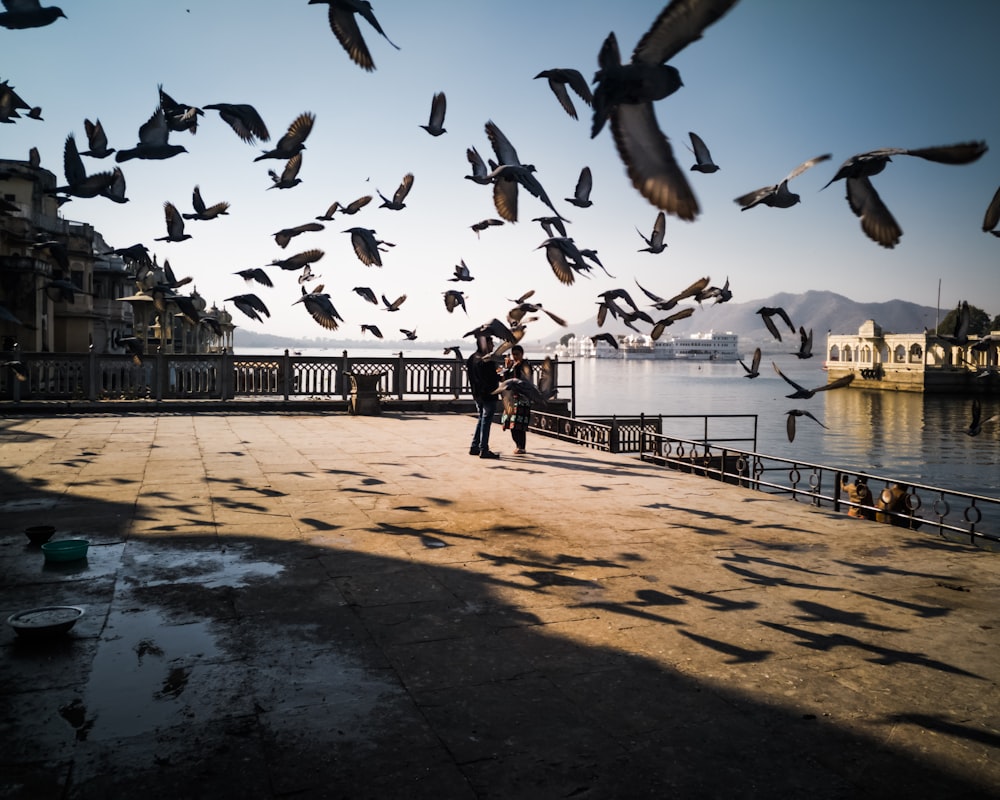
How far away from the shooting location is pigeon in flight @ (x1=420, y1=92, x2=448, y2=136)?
8742 millimetres

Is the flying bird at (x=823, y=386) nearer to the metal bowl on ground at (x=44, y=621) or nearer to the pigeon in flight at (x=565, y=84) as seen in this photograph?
the pigeon in flight at (x=565, y=84)

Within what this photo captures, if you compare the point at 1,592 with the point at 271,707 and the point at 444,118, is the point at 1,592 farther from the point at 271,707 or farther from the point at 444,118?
the point at 444,118

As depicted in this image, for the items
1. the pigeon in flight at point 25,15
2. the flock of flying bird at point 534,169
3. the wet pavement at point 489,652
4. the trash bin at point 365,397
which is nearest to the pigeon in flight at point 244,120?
the flock of flying bird at point 534,169

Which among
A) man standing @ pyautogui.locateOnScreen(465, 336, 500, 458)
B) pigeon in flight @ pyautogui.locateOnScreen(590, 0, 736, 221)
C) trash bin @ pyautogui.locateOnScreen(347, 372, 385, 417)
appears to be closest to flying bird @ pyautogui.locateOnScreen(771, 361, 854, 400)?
pigeon in flight @ pyautogui.locateOnScreen(590, 0, 736, 221)

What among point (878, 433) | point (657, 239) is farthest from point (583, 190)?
point (878, 433)

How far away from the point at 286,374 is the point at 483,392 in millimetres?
11350

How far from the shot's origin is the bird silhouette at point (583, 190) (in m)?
8.79

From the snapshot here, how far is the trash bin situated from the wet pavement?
481 inches

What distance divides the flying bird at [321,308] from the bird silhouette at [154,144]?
325 centimetres

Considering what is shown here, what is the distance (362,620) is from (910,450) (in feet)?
184

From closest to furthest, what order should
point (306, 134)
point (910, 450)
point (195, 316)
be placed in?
point (306, 134) < point (195, 316) < point (910, 450)

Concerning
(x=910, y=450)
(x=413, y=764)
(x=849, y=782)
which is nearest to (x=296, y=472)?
(x=413, y=764)

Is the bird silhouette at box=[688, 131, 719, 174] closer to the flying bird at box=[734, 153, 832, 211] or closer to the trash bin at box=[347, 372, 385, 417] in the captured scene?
the flying bird at box=[734, 153, 832, 211]

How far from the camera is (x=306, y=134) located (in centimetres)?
870
